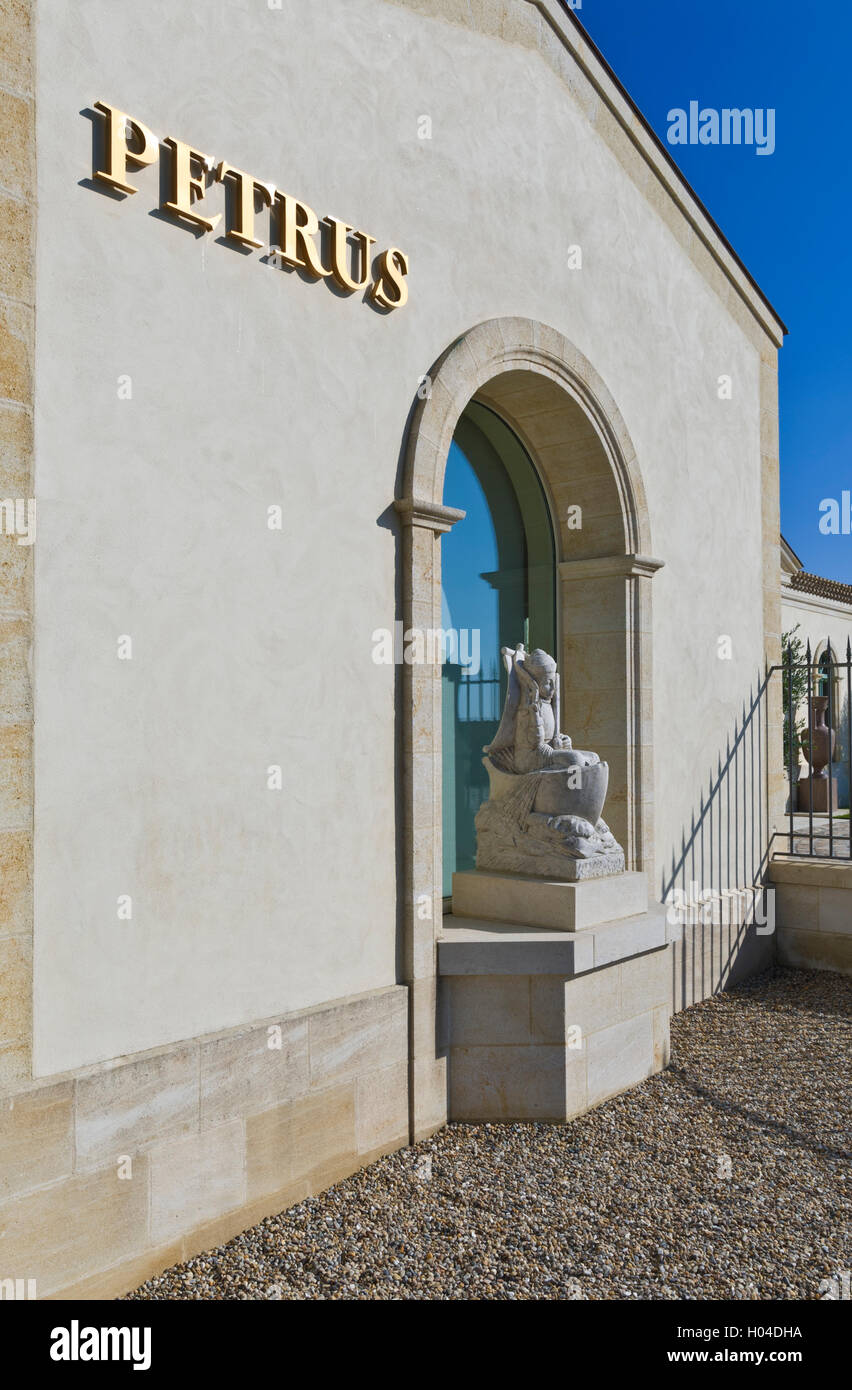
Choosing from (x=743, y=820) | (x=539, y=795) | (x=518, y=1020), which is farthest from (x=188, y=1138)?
(x=743, y=820)

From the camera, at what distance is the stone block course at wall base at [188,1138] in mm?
3625

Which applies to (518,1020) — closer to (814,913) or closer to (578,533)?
(578,533)

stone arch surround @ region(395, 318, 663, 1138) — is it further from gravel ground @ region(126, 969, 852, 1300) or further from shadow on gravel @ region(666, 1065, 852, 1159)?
shadow on gravel @ region(666, 1065, 852, 1159)

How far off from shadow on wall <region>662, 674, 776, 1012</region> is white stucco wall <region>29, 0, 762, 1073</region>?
11.7ft

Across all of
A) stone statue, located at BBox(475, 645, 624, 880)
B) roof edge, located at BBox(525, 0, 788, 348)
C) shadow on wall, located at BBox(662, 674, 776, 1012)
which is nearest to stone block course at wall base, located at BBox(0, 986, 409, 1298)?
stone statue, located at BBox(475, 645, 624, 880)

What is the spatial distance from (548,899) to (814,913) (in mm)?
4330

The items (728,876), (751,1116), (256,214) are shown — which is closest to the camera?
(256,214)

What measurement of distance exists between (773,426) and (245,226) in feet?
21.5

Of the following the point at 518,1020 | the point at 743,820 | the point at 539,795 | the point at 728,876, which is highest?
the point at 539,795

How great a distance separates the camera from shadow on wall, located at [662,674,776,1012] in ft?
26.0

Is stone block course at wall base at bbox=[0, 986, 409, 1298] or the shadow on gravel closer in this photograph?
stone block course at wall base at bbox=[0, 986, 409, 1298]

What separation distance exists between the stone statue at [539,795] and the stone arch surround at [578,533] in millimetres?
679

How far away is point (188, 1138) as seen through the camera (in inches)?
163

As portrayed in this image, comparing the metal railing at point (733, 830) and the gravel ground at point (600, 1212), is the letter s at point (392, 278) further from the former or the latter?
the metal railing at point (733, 830)
